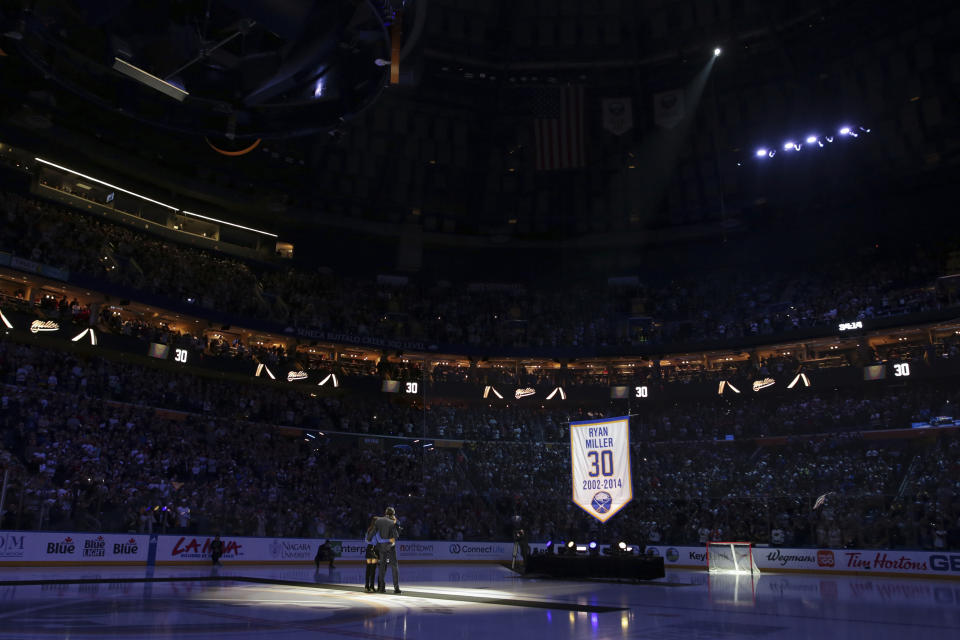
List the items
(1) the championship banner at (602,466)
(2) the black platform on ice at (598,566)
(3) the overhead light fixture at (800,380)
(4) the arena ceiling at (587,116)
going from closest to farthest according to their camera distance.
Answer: (1) the championship banner at (602,466)
(2) the black platform on ice at (598,566)
(4) the arena ceiling at (587,116)
(3) the overhead light fixture at (800,380)

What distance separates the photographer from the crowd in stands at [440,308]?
37281 millimetres

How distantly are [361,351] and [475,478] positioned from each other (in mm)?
14335

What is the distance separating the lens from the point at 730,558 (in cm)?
2747

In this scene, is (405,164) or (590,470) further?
(405,164)

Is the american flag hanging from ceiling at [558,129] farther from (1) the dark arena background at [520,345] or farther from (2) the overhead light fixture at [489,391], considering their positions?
(2) the overhead light fixture at [489,391]

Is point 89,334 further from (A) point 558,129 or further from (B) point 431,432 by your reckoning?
(A) point 558,129

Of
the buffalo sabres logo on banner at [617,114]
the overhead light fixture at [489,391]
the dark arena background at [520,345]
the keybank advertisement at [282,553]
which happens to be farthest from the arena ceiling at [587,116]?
the keybank advertisement at [282,553]

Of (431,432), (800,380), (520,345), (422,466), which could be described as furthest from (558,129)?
(422,466)

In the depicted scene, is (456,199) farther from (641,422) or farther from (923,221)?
(923,221)

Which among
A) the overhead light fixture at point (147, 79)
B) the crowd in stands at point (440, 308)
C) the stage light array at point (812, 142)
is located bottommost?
the overhead light fixture at point (147, 79)

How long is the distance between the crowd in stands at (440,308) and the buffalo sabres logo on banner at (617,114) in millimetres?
14158

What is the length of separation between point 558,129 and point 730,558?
876 inches

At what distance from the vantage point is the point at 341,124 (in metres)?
10.2

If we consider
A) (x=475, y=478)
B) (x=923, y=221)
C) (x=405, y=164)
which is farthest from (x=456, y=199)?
(x=923, y=221)
